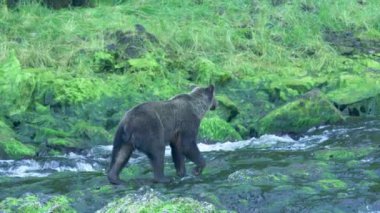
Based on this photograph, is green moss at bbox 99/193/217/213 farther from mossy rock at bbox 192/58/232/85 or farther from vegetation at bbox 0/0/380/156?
mossy rock at bbox 192/58/232/85

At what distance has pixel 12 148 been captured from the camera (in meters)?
13.6

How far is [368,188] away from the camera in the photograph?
10.4 m

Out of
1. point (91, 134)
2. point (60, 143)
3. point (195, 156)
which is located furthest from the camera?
point (91, 134)

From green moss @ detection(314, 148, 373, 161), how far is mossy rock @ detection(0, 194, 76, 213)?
12.5 feet

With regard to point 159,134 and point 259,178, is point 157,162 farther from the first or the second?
point 259,178

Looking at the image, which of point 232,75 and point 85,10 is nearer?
point 232,75

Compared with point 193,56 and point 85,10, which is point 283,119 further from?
point 85,10

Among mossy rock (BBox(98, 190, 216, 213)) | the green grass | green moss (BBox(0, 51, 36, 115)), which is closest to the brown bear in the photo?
mossy rock (BBox(98, 190, 216, 213))

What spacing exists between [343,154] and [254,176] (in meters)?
1.76

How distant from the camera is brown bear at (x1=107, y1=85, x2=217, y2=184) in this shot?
10.9 m

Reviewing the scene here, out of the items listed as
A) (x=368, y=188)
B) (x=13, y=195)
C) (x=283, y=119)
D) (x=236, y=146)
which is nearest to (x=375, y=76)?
(x=283, y=119)

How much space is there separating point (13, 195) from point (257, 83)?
7.52 metres

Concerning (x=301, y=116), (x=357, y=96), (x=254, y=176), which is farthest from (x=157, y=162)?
(x=357, y=96)

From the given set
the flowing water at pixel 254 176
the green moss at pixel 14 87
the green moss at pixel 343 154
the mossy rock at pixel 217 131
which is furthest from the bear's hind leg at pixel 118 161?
the green moss at pixel 14 87
